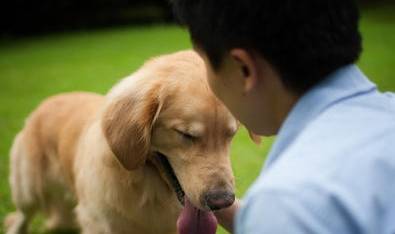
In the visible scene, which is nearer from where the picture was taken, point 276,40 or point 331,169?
point 331,169

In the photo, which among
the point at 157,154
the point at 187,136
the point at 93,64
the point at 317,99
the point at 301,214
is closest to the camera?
the point at 301,214

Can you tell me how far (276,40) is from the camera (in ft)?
5.88

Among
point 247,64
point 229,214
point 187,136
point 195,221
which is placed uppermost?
point 247,64

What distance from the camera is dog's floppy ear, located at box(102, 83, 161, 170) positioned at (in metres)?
3.27

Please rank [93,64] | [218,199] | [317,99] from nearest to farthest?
1. [317,99]
2. [218,199]
3. [93,64]

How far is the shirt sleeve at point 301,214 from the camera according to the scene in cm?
150

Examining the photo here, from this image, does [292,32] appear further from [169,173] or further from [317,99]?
[169,173]

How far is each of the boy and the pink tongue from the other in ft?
5.07

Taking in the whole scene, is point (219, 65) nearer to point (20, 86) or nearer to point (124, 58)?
point (20, 86)

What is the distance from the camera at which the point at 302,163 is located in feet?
5.17

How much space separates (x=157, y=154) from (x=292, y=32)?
1763mm

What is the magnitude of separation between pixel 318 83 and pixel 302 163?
332 millimetres

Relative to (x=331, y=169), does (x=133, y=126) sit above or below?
below

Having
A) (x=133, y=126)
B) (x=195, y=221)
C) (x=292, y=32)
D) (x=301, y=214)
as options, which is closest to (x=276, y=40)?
(x=292, y=32)
